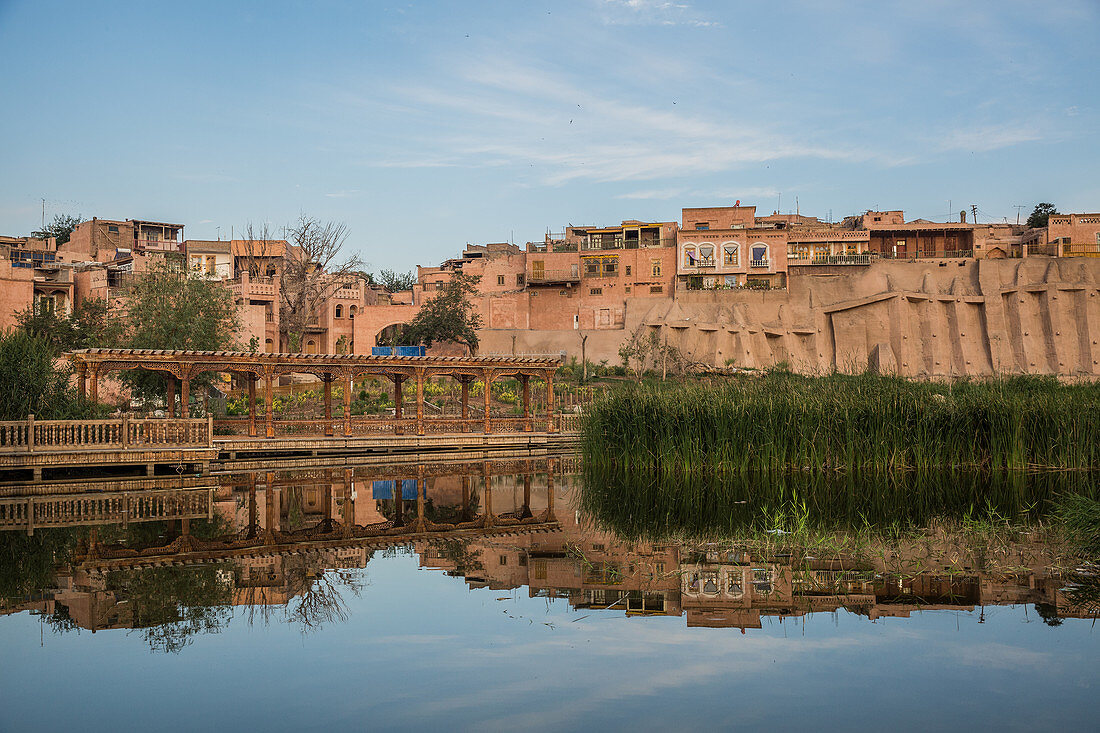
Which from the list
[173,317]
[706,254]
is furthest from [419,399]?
[706,254]

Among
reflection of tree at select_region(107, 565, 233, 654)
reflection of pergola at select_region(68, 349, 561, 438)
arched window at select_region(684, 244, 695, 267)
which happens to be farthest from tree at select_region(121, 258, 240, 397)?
arched window at select_region(684, 244, 695, 267)

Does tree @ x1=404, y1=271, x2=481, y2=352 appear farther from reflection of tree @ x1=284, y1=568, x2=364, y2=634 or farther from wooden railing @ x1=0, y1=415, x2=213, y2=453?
reflection of tree @ x1=284, y1=568, x2=364, y2=634

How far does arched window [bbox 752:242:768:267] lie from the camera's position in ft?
184

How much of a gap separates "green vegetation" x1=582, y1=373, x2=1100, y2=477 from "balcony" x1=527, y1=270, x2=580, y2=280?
127 feet

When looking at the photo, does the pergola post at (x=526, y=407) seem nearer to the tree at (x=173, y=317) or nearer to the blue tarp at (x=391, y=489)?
the blue tarp at (x=391, y=489)

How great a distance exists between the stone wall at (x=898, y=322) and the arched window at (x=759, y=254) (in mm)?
2175

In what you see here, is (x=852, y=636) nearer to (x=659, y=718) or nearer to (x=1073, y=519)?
(x=659, y=718)

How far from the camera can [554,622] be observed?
29.2 ft

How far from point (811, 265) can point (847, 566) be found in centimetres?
4850

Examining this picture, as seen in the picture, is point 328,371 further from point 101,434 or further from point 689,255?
point 689,255

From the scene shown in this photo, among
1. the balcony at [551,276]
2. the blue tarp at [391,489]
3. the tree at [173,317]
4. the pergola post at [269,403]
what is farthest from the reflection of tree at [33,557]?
the balcony at [551,276]

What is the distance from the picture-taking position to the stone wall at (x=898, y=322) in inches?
2010

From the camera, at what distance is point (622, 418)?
795 inches

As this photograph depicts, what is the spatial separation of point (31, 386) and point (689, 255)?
4031 cm
